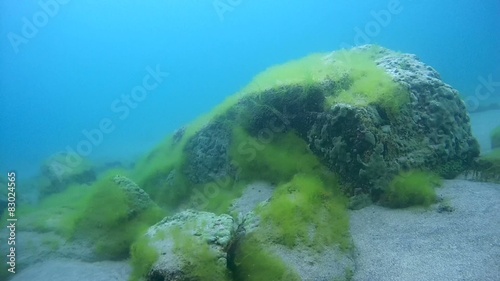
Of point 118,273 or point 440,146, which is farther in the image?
point 440,146

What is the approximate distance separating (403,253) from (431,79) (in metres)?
4.52

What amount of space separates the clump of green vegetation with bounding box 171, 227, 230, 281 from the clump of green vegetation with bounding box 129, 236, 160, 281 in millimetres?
427

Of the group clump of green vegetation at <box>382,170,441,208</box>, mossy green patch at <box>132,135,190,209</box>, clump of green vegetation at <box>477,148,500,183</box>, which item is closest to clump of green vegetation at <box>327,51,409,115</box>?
clump of green vegetation at <box>382,170,441,208</box>

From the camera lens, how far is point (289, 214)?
A: 5.31 meters

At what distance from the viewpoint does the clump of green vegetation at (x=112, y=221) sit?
6.99 meters

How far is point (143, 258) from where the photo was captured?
16.8 ft

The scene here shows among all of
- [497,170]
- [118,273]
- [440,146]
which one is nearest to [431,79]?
[440,146]

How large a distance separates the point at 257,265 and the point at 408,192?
123 inches

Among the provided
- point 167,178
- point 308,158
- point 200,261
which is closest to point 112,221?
point 167,178

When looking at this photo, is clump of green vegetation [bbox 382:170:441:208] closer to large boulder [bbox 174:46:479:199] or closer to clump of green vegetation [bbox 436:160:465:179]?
large boulder [bbox 174:46:479:199]

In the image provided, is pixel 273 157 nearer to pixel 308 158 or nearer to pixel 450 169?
pixel 308 158

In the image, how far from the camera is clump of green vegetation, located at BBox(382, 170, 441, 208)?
19.3 feet

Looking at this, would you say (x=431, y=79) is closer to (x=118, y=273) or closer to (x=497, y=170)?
(x=497, y=170)

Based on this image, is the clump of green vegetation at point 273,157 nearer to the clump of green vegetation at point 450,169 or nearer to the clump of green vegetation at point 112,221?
the clump of green vegetation at point 112,221
